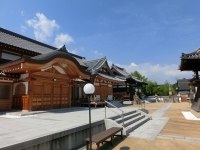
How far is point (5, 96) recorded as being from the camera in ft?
33.7

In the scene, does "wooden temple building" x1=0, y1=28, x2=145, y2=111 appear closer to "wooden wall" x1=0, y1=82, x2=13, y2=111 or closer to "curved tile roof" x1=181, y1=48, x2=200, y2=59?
"wooden wall" x1=0, y1=82, x2=13, y2=111

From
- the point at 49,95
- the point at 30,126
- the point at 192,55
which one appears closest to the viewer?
the point at 30,126

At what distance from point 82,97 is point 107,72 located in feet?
25.7

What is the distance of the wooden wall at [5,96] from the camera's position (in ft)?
33.0

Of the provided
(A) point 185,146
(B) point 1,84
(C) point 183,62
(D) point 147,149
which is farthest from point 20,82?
(C) point 183,62

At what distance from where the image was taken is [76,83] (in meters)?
14.6

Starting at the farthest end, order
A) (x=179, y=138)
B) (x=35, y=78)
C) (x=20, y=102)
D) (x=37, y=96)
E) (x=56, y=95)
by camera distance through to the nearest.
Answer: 1. (x=56, y=95)
2. (x=20, y=102)
3. (x=37, y=96)
4. (x=35, y=78)
5. (x=179, y=138)

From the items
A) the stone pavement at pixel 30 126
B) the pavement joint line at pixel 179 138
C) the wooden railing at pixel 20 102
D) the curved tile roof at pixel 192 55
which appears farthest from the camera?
the curved tile roof at pixel 192 55

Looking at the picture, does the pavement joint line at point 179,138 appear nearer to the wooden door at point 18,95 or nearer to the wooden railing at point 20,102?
the wooden railing at point 20,102

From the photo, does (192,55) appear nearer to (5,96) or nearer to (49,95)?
(49,95)

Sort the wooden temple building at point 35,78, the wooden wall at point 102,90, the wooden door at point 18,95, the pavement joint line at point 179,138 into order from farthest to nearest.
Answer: the wooden wall at point 102,90, the wooden door at point 18,95, the wooden temple building at point 35,78, the pavement joint line at point 179,138

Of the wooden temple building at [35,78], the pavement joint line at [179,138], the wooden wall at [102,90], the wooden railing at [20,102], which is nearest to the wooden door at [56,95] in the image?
the wooden temple building at [35,78]

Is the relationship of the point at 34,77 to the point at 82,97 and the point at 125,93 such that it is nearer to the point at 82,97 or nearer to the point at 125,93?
the point at 82,97

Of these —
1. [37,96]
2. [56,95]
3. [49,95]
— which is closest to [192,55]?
[56,95]
